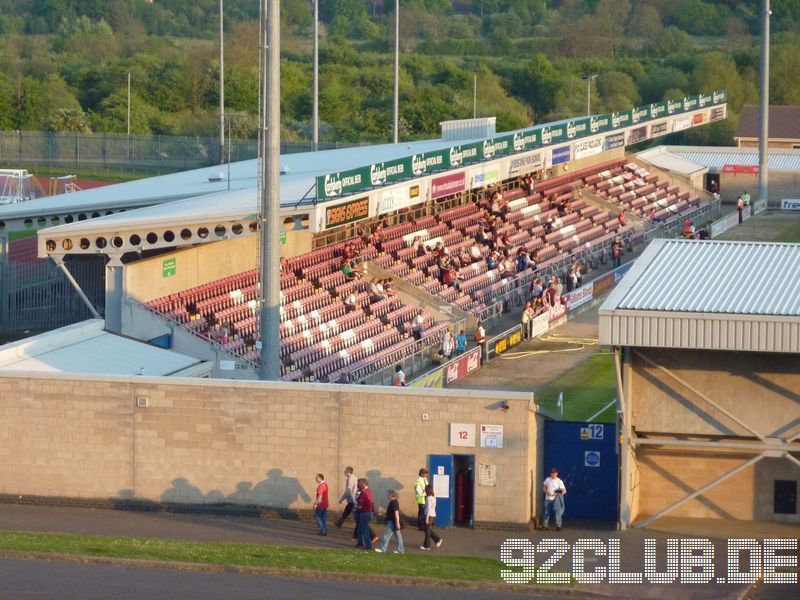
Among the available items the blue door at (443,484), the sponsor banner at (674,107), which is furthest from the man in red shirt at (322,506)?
the sponsor banner at (674,107)

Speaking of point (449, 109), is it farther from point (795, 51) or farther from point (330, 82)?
point (795, 51)

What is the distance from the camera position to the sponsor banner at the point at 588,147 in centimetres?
5350

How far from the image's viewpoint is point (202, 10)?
147625 millimetres

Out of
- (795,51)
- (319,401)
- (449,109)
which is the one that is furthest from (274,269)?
(795,51)

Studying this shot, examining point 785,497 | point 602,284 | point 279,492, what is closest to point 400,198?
point 602,284

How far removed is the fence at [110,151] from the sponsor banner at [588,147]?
22172 millimetres

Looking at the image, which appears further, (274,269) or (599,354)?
(599,354)

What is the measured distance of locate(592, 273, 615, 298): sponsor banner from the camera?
47172mm

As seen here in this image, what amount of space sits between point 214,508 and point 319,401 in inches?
94.9

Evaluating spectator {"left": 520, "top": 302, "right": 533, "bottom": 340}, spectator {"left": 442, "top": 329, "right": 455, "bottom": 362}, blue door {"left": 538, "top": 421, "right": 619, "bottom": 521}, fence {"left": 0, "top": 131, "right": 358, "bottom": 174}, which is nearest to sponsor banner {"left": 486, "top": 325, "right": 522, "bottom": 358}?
spectator {"left": 520, "top": 302, "right": 533, "bottom": 340}

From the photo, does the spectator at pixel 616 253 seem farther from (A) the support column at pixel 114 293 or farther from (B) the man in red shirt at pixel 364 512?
(B) the man in red shirt at pixel 364 512

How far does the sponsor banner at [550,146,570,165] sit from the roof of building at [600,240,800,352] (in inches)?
1013

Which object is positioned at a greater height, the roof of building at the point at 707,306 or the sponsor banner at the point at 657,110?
the sponsor banner at the point at 657,110

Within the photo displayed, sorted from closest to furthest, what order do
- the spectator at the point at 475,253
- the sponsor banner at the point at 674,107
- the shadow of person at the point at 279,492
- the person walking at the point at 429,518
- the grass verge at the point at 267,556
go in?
1. the grass verge at the point at 267,556
2. the person walking at the point at 429,518
3. the shadow of person at the point at 279,492
4. the spectator at the point at 475,253
5. the sponsor banner at the point at 674,107
